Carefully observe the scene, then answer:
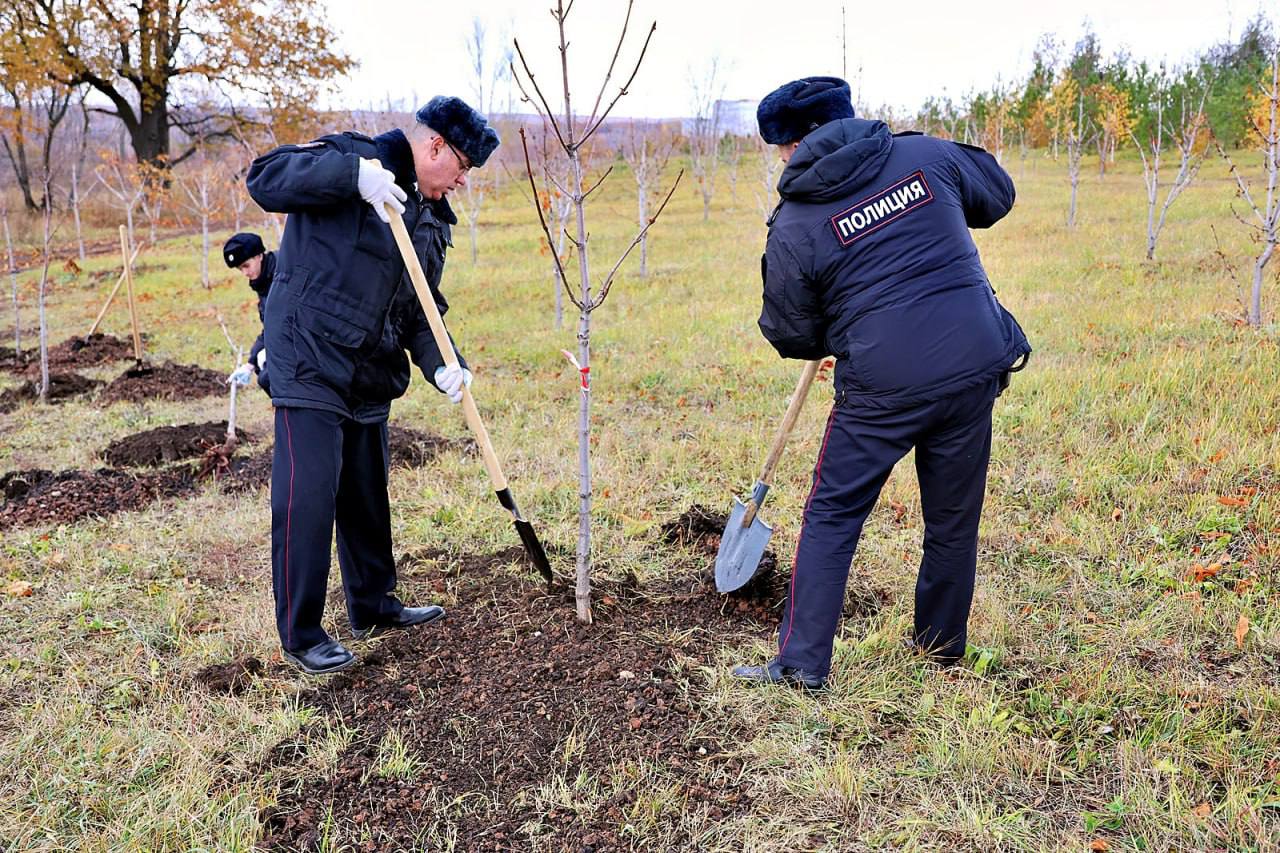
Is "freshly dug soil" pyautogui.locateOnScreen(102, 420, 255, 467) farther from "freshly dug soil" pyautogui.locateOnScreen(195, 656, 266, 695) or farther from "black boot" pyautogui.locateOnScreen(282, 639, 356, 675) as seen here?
"black boot" pyautogui.locateOnScreen(282, 639, 356, 675)

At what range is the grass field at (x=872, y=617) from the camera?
7.51ft

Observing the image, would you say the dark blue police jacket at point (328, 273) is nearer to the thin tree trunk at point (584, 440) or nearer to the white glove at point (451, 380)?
the white glove at point (451, 380)

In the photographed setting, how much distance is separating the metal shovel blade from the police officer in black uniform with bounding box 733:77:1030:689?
1.48 feet

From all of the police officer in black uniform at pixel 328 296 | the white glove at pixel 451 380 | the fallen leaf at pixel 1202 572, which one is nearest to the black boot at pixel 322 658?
the police officer in black uniform at pixel 328 296

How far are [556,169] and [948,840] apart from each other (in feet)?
37.3

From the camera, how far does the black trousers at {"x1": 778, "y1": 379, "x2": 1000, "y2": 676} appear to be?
256 cm

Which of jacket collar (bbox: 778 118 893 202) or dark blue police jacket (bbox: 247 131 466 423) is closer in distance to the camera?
jacket collar (bbox: 778 118 893 202)

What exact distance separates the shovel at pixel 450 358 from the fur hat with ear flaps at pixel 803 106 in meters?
1.21

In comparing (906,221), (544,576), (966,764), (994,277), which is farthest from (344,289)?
(994,277)

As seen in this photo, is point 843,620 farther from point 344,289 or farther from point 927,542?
point 344,289

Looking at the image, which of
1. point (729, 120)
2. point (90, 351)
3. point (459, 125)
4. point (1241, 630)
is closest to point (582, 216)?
point (459, 125)

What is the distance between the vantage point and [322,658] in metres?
2.98

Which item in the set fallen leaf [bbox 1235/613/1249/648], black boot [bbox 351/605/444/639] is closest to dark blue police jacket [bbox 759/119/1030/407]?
fallen leaf [bbox 1235/613/1249/648]

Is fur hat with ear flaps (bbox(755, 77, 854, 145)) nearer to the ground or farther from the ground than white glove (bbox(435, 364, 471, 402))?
farther from the ground
